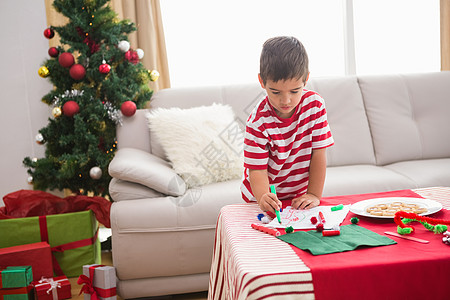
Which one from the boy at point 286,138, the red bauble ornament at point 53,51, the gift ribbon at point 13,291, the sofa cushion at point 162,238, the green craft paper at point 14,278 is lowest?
the gift ribbon at point 13,291

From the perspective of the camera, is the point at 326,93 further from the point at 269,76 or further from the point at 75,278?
the point at 75,278

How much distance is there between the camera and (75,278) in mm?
2354

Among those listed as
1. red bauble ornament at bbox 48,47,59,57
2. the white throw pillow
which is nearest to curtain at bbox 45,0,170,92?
red bauble ornament at bbox 48,47,59,57

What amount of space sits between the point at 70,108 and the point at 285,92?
1.62 m

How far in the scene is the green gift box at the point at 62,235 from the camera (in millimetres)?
2297

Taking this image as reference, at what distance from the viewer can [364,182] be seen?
214 cm

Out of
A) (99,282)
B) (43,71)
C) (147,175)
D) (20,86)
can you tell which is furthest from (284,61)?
(20,86)

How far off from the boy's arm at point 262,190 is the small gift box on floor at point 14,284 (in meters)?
1.24

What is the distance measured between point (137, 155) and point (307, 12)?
2088 mm

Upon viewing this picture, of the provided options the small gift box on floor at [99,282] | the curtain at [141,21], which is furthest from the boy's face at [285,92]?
the curtain at [141,21]

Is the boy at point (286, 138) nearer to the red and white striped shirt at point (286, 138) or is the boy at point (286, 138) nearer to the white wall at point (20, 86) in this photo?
the red and white striped shirt at point (286, 138)

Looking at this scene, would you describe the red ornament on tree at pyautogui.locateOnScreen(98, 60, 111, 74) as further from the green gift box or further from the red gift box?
the red gift box

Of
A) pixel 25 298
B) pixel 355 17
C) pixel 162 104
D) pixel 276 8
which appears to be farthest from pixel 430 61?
pixel 25 298

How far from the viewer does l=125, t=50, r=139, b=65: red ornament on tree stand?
8.64 feet
